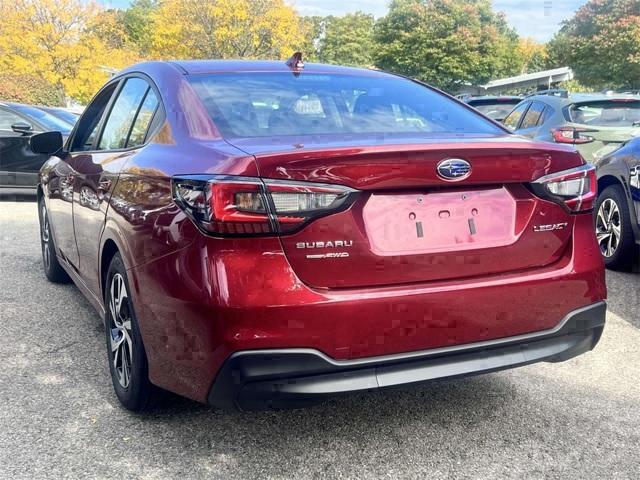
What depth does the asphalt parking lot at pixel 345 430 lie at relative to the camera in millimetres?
2615

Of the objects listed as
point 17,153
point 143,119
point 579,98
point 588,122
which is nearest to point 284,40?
point 17,153

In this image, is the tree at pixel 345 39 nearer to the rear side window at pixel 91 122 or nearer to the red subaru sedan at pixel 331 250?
the rear side window at pixel 91 122

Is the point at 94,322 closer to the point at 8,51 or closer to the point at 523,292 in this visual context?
the point at 523,292

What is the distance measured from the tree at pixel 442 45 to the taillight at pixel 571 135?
5120 centimetres

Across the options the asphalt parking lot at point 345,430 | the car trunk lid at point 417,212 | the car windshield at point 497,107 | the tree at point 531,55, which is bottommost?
the tree at point 531,55

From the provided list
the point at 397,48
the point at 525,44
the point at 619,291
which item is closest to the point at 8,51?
the point at 619,291

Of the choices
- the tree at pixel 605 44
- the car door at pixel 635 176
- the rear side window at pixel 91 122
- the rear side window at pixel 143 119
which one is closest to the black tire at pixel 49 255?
the rear side window at pixel 91 122

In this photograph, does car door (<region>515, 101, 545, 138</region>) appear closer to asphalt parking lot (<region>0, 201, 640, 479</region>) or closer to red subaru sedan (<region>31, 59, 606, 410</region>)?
asphalt parking lot (<region>0, 201, 640, 479</region>)

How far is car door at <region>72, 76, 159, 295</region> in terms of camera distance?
318 centimetres

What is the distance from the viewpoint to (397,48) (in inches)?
2318

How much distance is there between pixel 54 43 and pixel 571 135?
28784mm

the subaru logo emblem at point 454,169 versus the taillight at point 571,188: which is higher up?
the subaru logo emblem at point 454,169

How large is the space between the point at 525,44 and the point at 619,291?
306 ft

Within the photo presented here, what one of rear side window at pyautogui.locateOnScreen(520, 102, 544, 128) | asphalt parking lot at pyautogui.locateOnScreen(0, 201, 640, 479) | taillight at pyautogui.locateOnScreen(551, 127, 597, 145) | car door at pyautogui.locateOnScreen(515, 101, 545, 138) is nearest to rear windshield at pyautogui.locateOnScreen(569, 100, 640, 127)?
taillight at pyautogui.locateOnScreen(551, 127, 597, 145)
